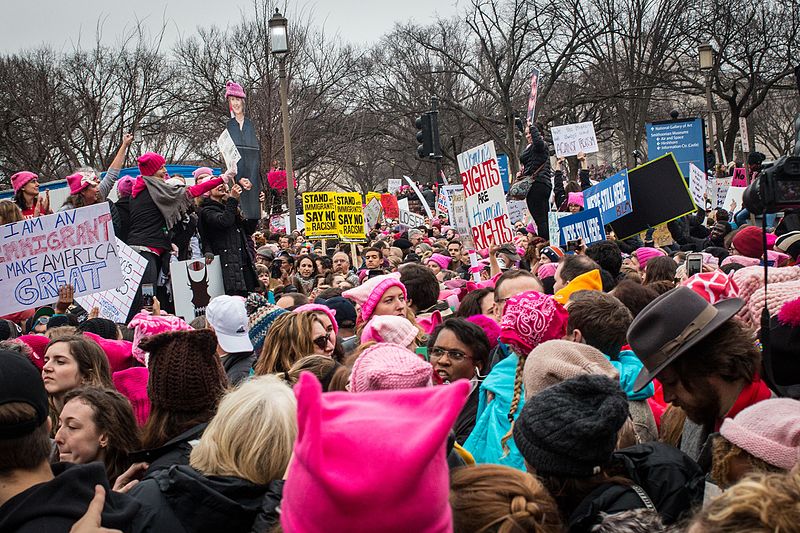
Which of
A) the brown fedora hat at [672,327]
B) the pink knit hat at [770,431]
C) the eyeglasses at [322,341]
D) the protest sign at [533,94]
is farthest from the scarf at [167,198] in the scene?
the pink knit hat at [770,431]

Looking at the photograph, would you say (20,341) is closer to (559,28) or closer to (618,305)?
(618,305)

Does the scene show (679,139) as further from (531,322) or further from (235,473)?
(235,473)

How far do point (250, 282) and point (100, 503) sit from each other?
7569mm

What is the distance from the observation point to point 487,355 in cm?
485

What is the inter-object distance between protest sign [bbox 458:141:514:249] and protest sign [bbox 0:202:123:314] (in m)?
3.98

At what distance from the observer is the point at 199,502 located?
3.04 m

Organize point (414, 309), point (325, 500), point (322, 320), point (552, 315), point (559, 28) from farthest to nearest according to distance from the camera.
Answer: point (559, 28) → point (414, 309) → point (322, 320) → point (552, 315) → point (325, 500)

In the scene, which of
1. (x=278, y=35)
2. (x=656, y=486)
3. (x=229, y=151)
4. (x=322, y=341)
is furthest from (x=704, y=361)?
(x=278, y=35)

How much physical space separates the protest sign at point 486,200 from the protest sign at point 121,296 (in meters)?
3.55

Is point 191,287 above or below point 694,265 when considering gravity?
below

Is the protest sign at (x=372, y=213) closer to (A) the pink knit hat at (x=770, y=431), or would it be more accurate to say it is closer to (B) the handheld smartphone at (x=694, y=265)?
(B) the handheld smartphone at (x=694, y=265)

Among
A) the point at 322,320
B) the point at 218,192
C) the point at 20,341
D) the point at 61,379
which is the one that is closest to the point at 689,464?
the point at 322,320

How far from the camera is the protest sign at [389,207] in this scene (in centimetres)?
2744

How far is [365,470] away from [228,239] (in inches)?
325
